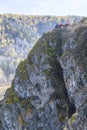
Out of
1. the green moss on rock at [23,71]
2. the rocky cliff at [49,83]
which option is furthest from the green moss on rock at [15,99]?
the green moss on rock at [23,71]

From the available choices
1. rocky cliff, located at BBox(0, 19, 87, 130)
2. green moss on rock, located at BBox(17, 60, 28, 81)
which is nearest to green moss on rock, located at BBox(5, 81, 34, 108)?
rocky cliff, located at BBox(0, 19, 87, 130)

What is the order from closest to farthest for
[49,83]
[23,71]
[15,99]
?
[49,83] → [15,99] → [23,71]

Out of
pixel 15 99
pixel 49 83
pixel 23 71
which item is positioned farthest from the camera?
pixel 23 71

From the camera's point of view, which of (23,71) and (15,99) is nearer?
(15,99)

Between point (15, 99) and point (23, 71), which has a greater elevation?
point (23, 71)

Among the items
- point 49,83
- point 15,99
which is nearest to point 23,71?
point 15,99

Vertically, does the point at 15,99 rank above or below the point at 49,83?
below

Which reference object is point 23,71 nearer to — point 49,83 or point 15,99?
point 15,99

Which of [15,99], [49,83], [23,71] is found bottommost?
[15,99]

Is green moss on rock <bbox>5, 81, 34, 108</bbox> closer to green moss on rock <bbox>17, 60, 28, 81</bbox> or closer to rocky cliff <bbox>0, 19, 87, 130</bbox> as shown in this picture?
rocky cliff <bbox>0, 19, 87, 130</bbox>
